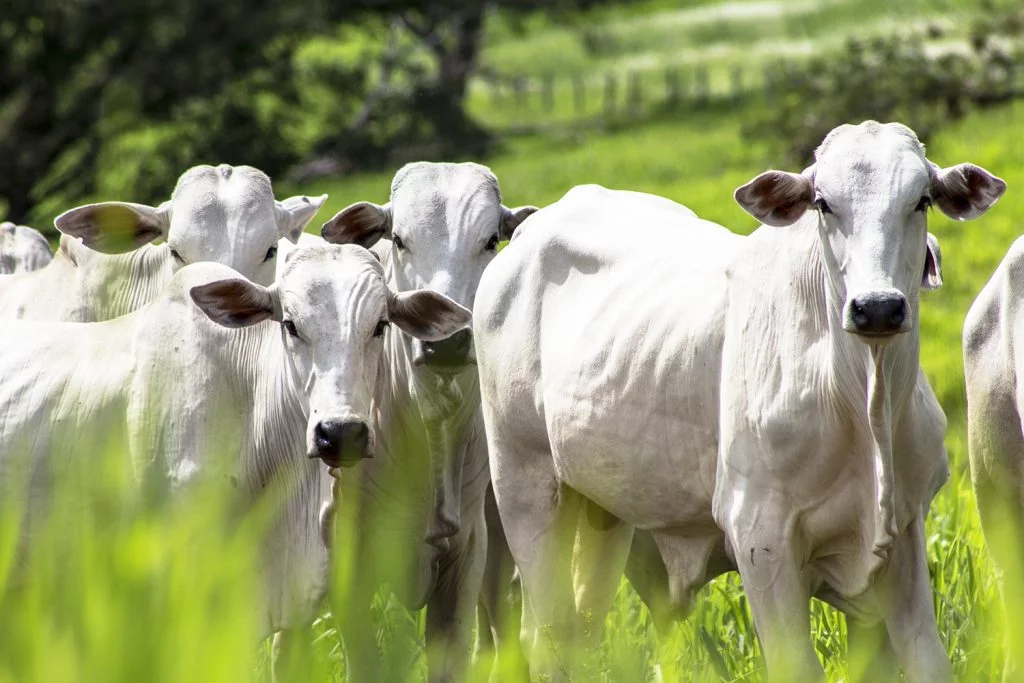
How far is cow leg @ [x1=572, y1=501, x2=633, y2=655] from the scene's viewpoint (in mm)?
5625

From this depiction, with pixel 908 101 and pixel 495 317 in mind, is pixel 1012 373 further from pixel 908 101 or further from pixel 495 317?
pixel 908 101

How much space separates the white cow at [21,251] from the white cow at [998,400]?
14.7 feet

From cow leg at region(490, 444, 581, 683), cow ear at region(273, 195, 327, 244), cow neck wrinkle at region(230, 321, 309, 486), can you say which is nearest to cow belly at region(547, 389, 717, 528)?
cow leg at region(490, 444, 581, 683)

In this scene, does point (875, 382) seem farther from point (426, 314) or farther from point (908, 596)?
point (426, 314)

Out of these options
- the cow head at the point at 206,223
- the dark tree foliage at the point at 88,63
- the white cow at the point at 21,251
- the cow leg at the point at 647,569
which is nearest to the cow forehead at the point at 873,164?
the cow leg at the point at 647,569

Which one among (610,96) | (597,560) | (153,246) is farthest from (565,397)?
(610,96)

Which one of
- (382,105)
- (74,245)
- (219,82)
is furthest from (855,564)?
(382,105)

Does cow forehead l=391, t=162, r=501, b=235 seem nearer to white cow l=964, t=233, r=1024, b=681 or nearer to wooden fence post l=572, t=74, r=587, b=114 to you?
white cow l=964, t=233, r=1024, b=681

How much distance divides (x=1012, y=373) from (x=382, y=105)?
2063 cm

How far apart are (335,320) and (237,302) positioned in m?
0.37

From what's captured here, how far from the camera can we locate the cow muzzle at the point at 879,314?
399 cm

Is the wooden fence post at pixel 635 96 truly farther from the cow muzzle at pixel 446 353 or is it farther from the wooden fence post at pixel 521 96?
the cow muzzle at pixel 446 353

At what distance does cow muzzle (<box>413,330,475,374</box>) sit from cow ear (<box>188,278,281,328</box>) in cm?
51

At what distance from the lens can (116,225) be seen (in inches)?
255
